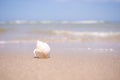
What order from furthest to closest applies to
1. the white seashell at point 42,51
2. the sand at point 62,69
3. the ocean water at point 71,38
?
the ocean water at point 71,38 → the white seashell at point 42,51 → the sand at point 62,69

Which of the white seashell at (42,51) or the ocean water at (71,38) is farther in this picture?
the ocean water at (71,38)

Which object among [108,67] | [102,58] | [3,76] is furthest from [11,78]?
[102,58]

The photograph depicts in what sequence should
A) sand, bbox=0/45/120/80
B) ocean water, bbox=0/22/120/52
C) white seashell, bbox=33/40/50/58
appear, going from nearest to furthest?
sand, bbox=0/45/120/80 < white seashell, bbox=33/40/50/58 < ocean water, bbox=0/22/120/52

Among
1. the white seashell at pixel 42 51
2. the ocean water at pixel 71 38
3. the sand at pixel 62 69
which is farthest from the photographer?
the ocean water at pixel 71 38

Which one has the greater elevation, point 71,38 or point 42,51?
point 42,51

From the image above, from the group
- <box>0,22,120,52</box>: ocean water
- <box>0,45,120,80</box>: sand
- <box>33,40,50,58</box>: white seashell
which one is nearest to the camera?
<box>0,45,120,80</box>: sand

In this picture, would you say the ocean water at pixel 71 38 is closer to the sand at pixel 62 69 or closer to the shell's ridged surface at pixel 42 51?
the shell's ridged surface at pixel 42 51

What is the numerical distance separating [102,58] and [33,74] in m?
2.82

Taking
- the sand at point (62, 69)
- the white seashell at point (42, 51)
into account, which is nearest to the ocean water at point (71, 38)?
the white seashell at point (42, 51)

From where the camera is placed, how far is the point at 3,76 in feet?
17.1

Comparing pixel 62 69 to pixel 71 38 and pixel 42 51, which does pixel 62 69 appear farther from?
pixel 71 38

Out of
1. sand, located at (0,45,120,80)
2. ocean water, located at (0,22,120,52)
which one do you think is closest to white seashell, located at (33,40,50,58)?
sand, located at (0,45,120,80)

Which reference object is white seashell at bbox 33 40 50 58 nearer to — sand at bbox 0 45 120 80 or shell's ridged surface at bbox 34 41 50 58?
shell's ridged surface at bbox 34 41 50 58

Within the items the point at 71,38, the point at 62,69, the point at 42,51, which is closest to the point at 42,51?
the point at 42,51
